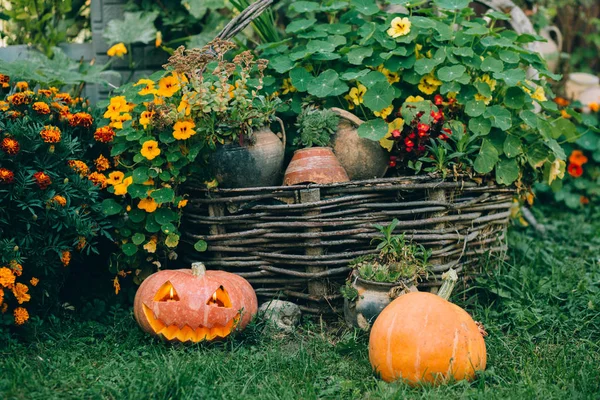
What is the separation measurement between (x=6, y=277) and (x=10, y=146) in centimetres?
48

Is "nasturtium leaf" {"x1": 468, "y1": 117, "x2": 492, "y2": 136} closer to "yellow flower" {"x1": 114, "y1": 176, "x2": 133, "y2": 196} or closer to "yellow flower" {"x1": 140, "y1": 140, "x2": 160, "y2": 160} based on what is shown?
"yellow flower" {"x1": 140, "y1": 140, "x2": 160, "y2": 160}

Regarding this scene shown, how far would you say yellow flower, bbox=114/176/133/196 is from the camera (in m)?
2.60

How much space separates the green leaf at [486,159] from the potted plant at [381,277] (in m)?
0.46

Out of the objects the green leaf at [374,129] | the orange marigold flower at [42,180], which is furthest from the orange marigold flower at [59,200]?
the green leaf at [374,129]

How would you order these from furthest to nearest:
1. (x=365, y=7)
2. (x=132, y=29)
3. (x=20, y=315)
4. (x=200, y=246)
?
(x=132, y=29) < (x=365, y=7) < (x=200, y=246) < (x=20, y=315)

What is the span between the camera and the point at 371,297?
2.44 metres

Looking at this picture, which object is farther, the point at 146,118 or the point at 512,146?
the point at 512,146

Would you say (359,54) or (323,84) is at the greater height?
(359,54)

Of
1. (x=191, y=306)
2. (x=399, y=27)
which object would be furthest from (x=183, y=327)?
(x=399, y=27)

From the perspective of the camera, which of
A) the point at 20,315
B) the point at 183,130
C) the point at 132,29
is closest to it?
the point at 20,315

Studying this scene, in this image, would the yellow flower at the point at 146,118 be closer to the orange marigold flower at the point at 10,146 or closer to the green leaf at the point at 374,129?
the orange marigold flower at the point at 10,146

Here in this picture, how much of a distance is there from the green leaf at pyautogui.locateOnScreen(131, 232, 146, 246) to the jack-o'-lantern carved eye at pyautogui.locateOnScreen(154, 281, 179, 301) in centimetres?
26

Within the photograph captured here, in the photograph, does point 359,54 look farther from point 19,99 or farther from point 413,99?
point 19,99

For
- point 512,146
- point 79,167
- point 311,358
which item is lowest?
point 311,358
